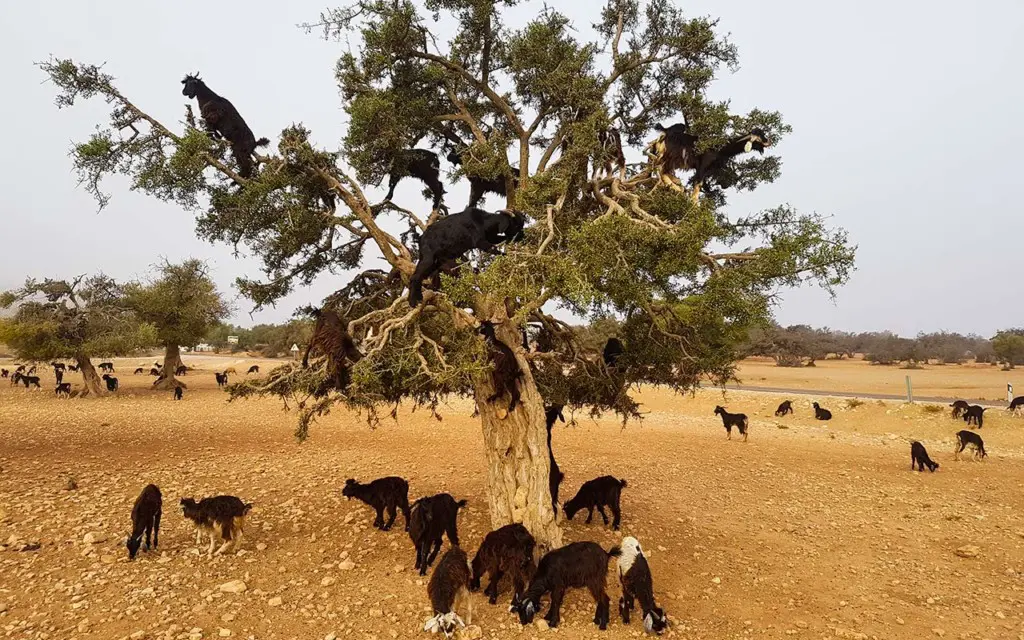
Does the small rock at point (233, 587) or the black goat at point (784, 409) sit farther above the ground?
the small rock at point (233, 587)

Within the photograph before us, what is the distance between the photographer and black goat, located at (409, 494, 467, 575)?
6.59 m

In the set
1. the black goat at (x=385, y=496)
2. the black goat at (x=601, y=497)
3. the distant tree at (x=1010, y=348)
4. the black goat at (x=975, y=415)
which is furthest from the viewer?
the distant tree at (x=1010, y=348)

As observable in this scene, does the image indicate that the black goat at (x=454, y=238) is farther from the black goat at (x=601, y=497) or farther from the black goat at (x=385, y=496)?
the black goat at (x=601, y=497)

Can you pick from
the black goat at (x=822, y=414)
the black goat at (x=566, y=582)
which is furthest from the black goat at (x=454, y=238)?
the black goat at (x=822, y=414)

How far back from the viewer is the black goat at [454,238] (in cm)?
567

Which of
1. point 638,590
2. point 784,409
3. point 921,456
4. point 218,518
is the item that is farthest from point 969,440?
point 218,518

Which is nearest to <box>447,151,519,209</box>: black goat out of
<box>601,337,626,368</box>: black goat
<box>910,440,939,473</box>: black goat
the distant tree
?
<box>601,337,626,368</box>: black goat

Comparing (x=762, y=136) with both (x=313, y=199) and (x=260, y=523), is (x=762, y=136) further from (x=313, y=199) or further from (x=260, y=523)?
(x=260, y=523)

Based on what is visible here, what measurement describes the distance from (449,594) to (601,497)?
13.1ft

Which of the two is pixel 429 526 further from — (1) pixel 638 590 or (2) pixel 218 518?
(2) pixel 218 518

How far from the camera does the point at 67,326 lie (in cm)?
2208

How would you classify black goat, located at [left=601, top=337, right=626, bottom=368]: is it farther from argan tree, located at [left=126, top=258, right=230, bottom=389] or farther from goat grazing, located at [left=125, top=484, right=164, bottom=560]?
argan tree, located at [left=126, top=258, right=230, bottom=389]

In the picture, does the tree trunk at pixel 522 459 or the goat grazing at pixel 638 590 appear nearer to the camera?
the goat grazing at pixel 638 590

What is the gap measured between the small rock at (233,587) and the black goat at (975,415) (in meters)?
24.7
